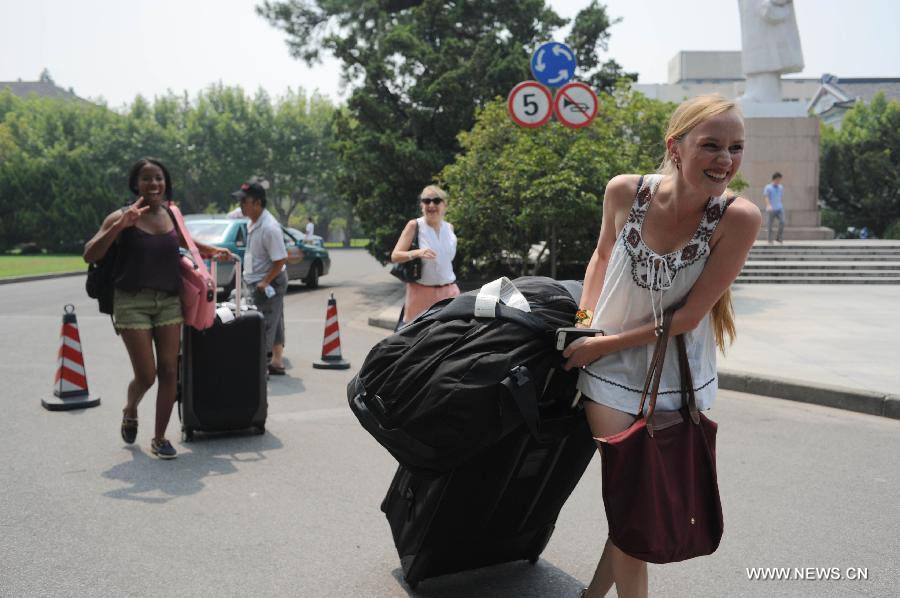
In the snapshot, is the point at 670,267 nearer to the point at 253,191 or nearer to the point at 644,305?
the point at 644,305

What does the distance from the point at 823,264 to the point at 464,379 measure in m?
19.6

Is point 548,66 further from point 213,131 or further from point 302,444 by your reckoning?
point 213,131

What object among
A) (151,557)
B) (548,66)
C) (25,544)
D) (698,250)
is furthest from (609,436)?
(548,66)

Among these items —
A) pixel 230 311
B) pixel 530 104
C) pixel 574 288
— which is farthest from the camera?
pixel 530 104

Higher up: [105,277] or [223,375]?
[105,277]

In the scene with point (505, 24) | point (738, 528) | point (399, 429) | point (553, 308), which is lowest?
point (738, 528)

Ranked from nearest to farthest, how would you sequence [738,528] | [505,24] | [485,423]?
[485,423] < [738,528] < [505,24]

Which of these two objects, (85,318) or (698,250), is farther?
(85,318)

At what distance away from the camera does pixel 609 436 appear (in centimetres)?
245

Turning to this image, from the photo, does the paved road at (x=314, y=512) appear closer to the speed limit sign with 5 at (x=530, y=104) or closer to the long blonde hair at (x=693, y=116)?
the long blonde hair at (x=693, y=116)

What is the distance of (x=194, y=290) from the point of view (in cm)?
509

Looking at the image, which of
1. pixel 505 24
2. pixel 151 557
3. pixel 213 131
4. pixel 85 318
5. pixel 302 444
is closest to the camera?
pixel 151 557

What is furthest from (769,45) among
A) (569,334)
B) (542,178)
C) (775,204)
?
(569,334)

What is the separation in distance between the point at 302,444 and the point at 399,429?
3.19 m
